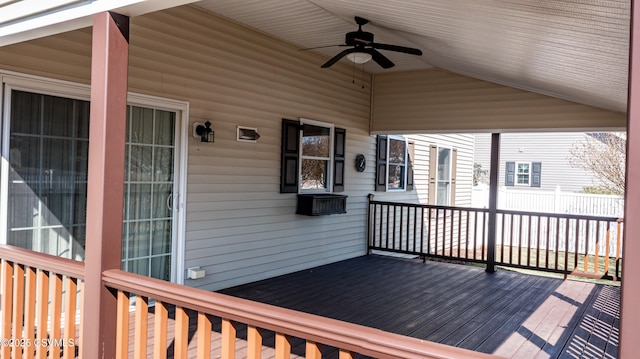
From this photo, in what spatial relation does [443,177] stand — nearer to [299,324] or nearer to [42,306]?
[42,306]

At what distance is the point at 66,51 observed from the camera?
3688mm

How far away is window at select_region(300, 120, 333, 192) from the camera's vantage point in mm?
6363

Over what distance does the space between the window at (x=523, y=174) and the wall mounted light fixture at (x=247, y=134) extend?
549 inches

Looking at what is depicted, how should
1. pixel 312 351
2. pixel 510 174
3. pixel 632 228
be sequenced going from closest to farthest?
pixel 632 228, pixel 312 351, pixel 510 174

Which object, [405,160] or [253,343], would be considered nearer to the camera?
[253,343]

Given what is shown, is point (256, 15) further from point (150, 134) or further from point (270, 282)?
point (270, 282)

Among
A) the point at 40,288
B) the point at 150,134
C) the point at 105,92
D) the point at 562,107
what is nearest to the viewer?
the point at 105,92

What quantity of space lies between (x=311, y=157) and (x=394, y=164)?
2.66 meters

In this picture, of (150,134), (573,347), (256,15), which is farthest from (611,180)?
(150,134)

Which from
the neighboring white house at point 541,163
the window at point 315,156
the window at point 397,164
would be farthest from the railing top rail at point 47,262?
the neighboring white house at point 541,163

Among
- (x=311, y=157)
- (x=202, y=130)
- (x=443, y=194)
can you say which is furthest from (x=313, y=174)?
(x=443, y=194)

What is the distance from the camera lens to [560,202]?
11977 millimetres

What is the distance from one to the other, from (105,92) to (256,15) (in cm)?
318

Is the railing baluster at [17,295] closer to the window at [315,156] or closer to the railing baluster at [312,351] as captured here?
the railing baluster at [312,351]
